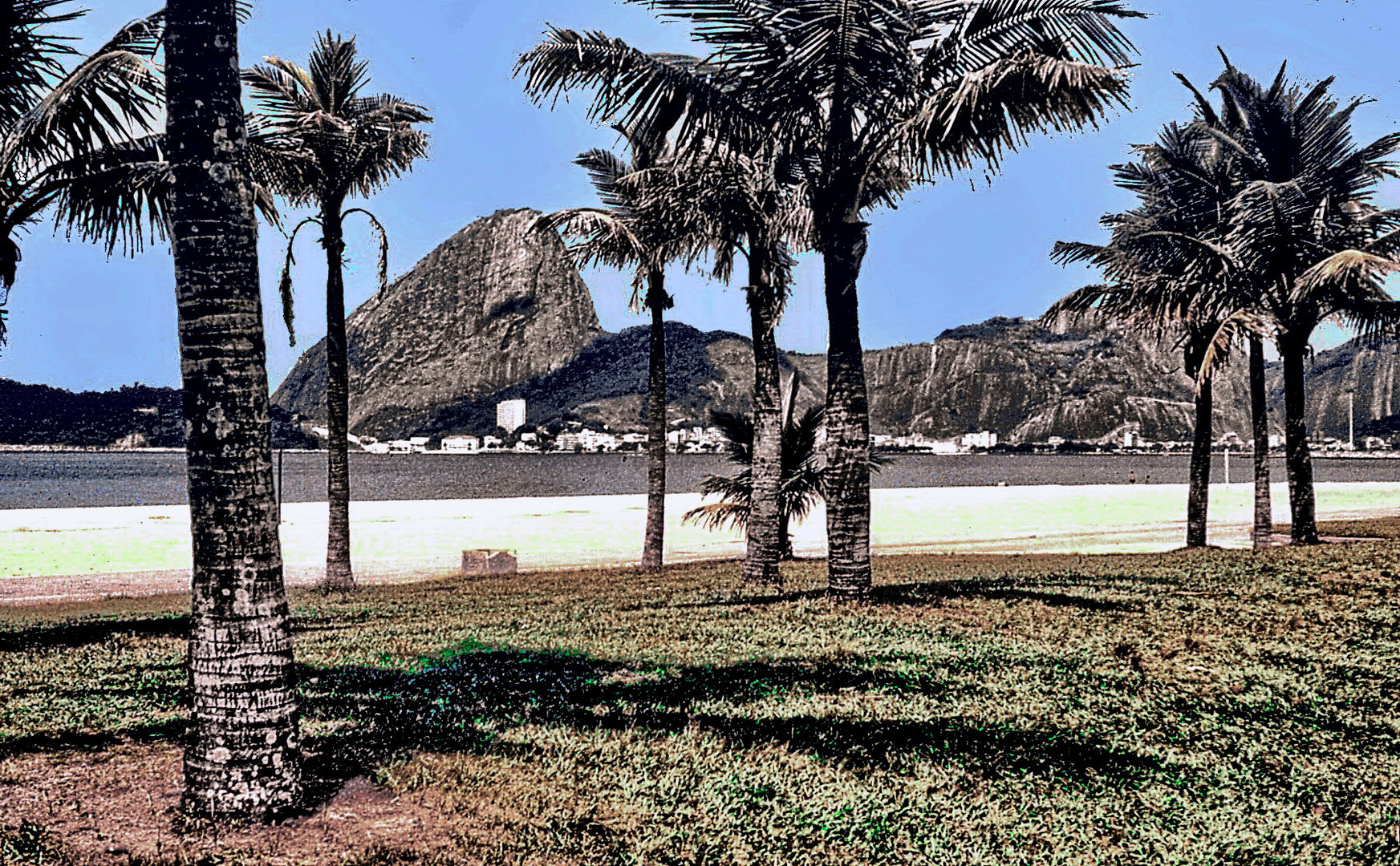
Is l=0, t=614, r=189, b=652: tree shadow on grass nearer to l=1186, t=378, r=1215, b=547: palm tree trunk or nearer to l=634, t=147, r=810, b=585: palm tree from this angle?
l=634, t=147, r=810, b=585: palm tree

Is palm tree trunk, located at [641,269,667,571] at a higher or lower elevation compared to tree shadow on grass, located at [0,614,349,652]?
higher

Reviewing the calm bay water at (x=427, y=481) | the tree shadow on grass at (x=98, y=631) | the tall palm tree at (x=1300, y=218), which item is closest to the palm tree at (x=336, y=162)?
the tree shadow on grass at (x=98, y=631)

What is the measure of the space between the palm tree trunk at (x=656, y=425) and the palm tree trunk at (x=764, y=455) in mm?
3563

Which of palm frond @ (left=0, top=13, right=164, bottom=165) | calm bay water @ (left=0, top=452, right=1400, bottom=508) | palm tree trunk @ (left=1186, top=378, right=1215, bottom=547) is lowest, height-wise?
calm bay water @ (left=0, top=452, right=1400, bottom=508)

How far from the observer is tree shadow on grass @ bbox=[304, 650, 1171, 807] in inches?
214

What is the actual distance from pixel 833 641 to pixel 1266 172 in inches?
639

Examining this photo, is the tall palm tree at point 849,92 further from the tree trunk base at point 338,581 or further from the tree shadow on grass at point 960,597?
the tree trunk base at point 338,581

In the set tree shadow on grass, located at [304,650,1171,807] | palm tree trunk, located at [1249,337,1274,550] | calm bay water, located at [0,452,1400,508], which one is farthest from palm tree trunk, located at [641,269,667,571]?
calm bay water, located at [0,452,1400,508]

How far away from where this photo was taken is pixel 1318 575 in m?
12.7

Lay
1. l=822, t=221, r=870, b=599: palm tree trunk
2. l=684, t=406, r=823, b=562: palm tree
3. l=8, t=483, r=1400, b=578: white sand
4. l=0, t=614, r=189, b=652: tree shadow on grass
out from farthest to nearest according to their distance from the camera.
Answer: l=8, t=483, r=1400, b=578: white sand < l=684, t=406, r=823, b=562: palm tree < l=822, t=221, r=870, b=599: palm tree trunk < l=0, t=614, r=189, b=652: tree shadow on grass

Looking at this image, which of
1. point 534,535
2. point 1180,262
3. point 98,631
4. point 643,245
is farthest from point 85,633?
point 534,535

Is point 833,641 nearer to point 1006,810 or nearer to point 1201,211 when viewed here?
point 1006,810

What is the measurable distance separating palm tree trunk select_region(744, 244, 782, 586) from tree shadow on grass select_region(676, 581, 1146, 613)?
1.66 metres

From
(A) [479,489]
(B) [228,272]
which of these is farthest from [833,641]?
(A) [479,489]
